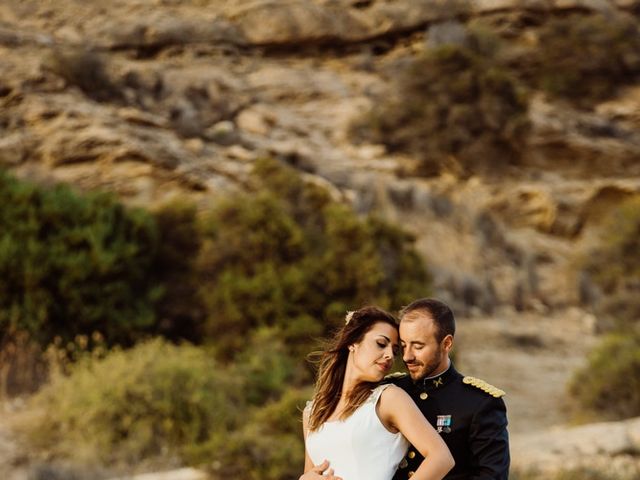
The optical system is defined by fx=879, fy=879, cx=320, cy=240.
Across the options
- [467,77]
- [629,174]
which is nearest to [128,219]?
[467,77]

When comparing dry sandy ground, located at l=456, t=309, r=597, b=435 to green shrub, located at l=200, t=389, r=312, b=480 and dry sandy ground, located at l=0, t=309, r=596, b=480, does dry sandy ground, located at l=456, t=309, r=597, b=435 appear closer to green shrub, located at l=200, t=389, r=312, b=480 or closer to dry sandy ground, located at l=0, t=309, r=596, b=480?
dry sandy ground, located at l=0, t=309, r=596, b=480

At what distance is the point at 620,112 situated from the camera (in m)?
26.2

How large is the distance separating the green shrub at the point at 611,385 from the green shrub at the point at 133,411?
4466 millimetres

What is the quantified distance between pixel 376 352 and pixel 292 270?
30.8 feet

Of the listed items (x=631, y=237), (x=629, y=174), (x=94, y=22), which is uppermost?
(x=94, y=22)

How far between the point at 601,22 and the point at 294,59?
10132mm

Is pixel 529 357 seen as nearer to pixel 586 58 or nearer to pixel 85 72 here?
pixel 85 72

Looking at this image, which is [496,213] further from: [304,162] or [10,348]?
[10,348]

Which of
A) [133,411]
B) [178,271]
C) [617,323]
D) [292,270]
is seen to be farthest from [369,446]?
[617,323]

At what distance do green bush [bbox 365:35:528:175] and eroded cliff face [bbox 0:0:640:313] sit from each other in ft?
1.45

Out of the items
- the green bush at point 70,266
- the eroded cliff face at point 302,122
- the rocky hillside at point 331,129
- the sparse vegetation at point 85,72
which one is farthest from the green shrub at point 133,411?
the sparse vegetation at point 85,72

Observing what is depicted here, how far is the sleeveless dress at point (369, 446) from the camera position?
261 cm

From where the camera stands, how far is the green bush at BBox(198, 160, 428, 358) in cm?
1195

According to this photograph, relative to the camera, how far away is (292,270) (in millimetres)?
12117
